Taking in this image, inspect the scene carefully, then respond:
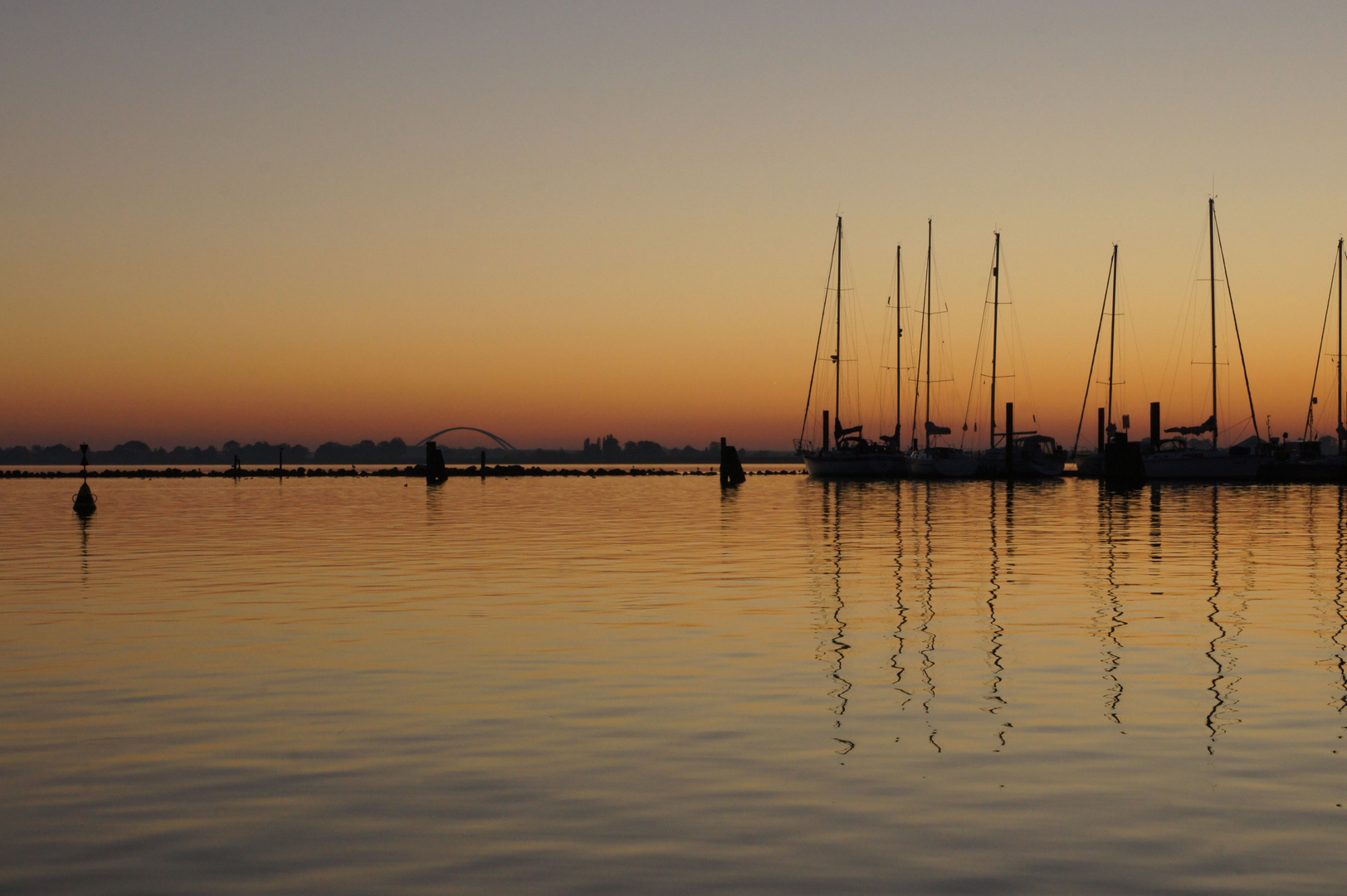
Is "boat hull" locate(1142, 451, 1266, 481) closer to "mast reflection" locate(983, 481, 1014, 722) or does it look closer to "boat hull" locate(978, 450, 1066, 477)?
"boat hull" locate(978, 450, 1066, 477)

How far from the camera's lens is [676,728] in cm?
1245

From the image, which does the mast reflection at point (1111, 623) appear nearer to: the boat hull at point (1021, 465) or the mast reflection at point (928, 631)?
the mast reflection at point (928, 631)

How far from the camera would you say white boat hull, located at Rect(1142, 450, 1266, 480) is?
9069 centimetres

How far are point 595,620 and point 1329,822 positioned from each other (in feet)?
43.6

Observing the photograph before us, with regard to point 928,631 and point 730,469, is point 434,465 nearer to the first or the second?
point 730,469

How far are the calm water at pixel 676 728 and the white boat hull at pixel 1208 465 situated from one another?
64.7 meters

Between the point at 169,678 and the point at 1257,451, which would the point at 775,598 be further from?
the point at 1257,451

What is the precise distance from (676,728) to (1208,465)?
3424 inches

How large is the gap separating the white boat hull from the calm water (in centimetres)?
6466

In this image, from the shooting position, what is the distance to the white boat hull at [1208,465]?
90.7 metres

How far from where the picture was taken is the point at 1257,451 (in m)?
90.8

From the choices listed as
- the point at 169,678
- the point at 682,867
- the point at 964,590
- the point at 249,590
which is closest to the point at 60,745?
the point at 169,678

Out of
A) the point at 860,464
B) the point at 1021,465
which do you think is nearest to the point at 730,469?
the point at 860,464

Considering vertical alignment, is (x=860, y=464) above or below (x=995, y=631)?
above
